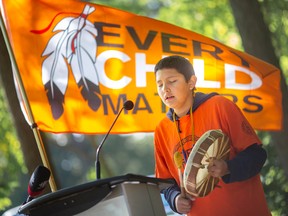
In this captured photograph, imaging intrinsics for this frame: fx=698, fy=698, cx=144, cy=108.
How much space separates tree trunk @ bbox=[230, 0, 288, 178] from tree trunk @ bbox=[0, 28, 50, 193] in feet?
11.1

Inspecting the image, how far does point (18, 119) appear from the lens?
5.78m

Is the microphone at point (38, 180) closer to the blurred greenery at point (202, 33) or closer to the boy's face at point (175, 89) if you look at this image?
the boy's face at point (175, 89)

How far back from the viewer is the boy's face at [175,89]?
140 inches

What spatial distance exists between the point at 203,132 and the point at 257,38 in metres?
5.01

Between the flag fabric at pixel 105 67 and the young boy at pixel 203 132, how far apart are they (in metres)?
1.59

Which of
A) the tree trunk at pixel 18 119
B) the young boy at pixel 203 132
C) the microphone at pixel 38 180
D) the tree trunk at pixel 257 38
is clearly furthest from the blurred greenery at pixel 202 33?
the microphone at pixel 38 180

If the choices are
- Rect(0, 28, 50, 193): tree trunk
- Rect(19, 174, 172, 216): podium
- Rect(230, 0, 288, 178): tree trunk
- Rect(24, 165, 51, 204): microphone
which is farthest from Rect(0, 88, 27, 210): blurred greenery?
Rect(19, 174, 172, 216): podium

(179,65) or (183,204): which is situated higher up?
(179,65)

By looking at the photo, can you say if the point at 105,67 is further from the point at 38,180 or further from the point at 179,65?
the point at 38,180

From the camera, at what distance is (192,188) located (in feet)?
10.0

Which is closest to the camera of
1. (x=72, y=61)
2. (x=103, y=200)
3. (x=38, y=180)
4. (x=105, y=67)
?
(x=103, y=200)

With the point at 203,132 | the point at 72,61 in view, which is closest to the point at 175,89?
the point at 203,132

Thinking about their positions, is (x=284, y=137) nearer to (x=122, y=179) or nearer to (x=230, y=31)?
(x=122, y=179)

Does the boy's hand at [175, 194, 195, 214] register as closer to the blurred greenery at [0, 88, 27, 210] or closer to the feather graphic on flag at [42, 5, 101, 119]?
the feather graphic on flag at [42, 5, 101, 119]
